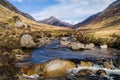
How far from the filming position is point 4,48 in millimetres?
48750

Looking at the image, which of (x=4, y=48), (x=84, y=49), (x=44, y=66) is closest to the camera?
(x=44, y=66)

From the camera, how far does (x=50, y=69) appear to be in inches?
1363

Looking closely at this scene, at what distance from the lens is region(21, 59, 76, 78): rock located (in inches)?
1323

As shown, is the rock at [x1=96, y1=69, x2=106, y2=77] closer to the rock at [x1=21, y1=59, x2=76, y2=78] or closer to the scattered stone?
the rock at [x1=21, y1=59, x2=76, y2=78]

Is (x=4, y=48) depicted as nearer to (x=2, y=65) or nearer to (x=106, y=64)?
(x=2, y=65)

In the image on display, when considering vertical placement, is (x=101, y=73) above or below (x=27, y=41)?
below

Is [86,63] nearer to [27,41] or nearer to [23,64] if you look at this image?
[23,64]

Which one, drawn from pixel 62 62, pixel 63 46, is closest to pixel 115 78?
pixel 62 62

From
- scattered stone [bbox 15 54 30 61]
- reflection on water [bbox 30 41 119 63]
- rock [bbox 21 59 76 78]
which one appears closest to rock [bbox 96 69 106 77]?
rock [bbox 21 59 76 78]

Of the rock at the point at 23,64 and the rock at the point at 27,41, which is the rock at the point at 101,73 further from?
the rock at the point at 27,41

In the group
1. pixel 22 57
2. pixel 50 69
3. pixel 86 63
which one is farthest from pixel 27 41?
pixel 50 69

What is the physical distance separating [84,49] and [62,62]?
1636 centimetres

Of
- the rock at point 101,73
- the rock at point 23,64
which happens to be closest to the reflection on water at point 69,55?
the rock at point 23,64

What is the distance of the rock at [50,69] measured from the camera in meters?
33.6
